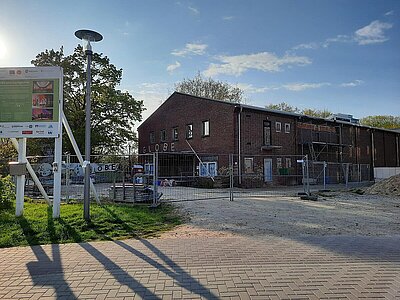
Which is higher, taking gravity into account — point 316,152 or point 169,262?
point 316,152

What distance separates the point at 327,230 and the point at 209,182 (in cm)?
1773

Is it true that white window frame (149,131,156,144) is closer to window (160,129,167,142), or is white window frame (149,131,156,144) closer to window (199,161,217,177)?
window (160,129,167,142)

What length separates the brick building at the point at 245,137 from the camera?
27203 mm

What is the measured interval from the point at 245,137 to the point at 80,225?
20.0m

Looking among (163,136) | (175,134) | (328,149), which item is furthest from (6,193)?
(328,149)

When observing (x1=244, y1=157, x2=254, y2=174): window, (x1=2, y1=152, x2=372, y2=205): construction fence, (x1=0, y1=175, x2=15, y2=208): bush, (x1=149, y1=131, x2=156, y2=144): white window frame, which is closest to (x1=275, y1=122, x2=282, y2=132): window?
(x1=2, y1=152, x2=372, y2=205): construction fence

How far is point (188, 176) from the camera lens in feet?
67.2

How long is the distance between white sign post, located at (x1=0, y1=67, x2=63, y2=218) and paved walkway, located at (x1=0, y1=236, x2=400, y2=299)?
4.12m

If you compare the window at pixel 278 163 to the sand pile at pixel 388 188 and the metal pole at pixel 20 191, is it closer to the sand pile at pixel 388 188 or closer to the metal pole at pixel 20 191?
the sand pile at pixel 388 188

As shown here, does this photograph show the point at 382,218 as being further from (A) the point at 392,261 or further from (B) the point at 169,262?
(B) the point at 169,262

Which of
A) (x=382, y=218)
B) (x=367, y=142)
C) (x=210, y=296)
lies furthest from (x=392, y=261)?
(x=367, y=142)

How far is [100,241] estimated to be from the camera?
7.07 meters

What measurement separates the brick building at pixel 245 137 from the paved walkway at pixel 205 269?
1534 centimetres

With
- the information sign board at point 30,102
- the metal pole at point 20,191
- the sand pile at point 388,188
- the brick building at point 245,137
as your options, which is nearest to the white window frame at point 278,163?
the brick building at point 245,137
